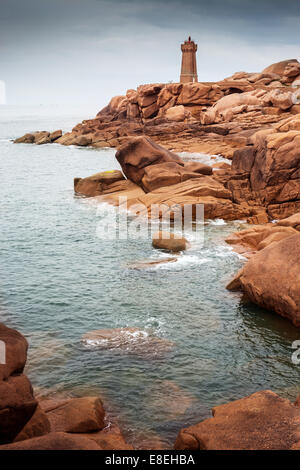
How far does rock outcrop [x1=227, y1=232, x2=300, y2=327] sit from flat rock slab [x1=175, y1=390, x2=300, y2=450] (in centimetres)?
683

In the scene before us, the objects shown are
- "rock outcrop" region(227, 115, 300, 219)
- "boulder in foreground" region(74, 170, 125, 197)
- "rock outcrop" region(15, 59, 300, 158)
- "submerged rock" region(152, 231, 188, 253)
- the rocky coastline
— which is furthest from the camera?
"rock outcrop" region(15, 59, 300, 158)

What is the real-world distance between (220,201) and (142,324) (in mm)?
18413

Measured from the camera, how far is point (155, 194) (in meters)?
37.2

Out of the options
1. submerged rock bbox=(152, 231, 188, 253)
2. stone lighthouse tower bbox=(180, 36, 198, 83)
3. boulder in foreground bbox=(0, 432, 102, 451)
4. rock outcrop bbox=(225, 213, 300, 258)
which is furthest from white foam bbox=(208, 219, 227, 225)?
stone lighthouse tower bbox=(180, 36, 198, 83)

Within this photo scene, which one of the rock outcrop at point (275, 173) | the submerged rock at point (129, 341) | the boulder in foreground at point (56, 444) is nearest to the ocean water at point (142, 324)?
the submerged rock at point (129, 341)

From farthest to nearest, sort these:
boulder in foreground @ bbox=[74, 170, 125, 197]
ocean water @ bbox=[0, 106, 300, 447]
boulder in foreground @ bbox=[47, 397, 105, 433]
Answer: boulder in foreground @ bbox=[74, 170, 125, 197] → ocean water @ bbox=[0, 106, 300, 447] → boulder in foreground @ bbox=[47, 397, 105, 433]

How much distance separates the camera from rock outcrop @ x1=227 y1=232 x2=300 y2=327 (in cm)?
1794

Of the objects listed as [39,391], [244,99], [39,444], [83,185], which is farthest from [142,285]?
[244,99]

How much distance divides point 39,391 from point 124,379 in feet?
8.15

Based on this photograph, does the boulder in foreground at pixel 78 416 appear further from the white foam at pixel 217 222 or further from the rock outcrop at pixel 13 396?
the white foam at pixel 217 222

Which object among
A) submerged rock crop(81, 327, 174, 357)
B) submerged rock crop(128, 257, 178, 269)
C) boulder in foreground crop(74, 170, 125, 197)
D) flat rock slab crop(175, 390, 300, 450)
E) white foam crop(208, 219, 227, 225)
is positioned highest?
boulder in foreground crop(74, 170, 125, 197)

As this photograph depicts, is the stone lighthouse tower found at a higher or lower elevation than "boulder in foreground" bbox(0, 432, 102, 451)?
higher

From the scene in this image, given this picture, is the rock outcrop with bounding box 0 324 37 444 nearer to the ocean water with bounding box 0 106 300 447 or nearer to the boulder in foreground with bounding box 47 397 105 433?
the boulder in foreground with bounding box 47 397 105 433

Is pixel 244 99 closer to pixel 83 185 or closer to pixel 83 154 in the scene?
pixel 83 154
